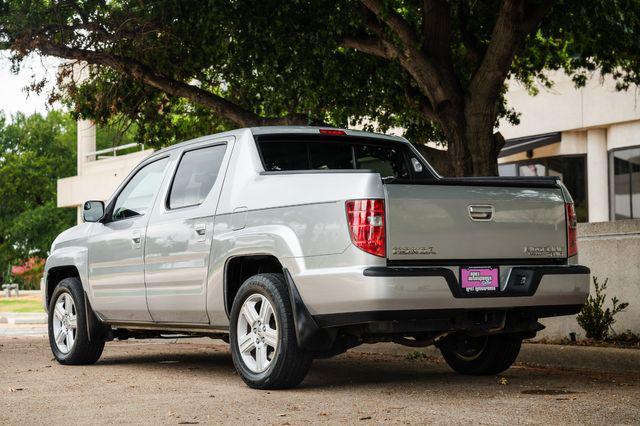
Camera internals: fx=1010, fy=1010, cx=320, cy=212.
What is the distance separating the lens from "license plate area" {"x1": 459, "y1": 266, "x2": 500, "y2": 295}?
23.1ft

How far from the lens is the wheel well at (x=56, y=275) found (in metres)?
10.8

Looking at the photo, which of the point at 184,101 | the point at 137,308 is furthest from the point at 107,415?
the point at 184,101

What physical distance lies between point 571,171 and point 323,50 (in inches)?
536

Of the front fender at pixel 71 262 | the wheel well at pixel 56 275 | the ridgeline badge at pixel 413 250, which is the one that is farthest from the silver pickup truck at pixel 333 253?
the wheel well at pixel 56 275

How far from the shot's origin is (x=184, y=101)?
18500 mm

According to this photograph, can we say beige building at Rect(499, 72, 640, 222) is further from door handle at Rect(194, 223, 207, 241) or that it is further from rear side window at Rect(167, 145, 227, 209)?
door handle at Rect(194, 223, 207, 241)

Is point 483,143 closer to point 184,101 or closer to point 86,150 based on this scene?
point 184,101

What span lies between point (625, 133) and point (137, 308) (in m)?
17.0

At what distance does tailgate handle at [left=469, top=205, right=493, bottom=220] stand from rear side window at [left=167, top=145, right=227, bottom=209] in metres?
2.35

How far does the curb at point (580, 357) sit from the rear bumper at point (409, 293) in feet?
6.27

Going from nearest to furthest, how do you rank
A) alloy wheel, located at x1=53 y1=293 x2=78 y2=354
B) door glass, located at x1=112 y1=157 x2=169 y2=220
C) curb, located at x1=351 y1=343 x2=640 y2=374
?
curb, located at x1=351 y1=343 x2=640 y2=374 < door glass, located at x1=112 y1=157 x2=169 y2=220 < alloy wheel, located at x1=53 y1=293 x2=78 y2=354

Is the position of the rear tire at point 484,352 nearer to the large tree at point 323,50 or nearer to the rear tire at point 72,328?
the rear tire at point 72,328

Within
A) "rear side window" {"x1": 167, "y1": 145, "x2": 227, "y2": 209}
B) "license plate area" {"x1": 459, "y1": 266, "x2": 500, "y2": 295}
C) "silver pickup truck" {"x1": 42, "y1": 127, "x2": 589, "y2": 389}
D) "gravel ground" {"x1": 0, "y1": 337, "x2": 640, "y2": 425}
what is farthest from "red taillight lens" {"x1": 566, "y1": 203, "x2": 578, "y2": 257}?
"rear side window" {"x1": 167, "y1": 145, "x2": 227, "y2": 209}

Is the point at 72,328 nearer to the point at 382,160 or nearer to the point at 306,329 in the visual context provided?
the point at 382,160
